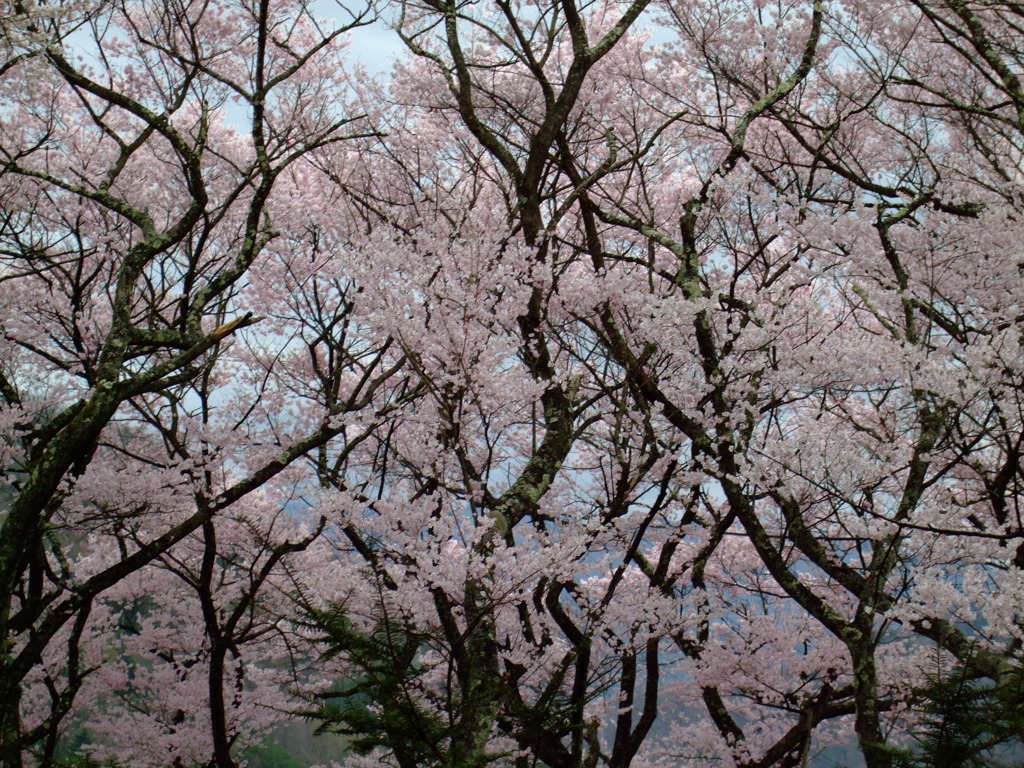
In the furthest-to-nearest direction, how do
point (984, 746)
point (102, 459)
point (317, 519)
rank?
point (102, 459) < point (317, 519) < point (984, 746)

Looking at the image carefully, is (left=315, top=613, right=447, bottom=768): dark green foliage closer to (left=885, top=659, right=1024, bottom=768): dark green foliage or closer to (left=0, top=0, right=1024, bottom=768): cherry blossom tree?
(left=0, top=0, right=1024, bottom=768): cherry blossom tree

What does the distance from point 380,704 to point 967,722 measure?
7.76ft

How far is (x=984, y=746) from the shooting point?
296 cm

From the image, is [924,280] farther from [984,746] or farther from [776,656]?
[984,746]

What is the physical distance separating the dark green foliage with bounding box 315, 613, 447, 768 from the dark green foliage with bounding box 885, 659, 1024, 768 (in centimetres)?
191

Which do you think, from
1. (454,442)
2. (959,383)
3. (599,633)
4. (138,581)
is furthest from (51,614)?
(959,383)

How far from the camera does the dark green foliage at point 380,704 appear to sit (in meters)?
3.27

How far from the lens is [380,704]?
3.47m

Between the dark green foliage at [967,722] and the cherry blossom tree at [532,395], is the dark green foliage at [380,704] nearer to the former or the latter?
the cherry blossom tree at [532,395]

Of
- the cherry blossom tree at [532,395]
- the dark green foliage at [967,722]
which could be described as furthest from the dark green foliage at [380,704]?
the dark green foliage at [967,722]

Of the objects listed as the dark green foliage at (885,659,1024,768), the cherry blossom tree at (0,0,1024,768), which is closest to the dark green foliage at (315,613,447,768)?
the cherry blossom tree at (0,0,1024,768)

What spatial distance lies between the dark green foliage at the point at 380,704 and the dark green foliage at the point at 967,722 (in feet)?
6.27

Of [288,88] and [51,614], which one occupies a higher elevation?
[288,88]

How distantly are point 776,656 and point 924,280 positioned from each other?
4551 millimetres
